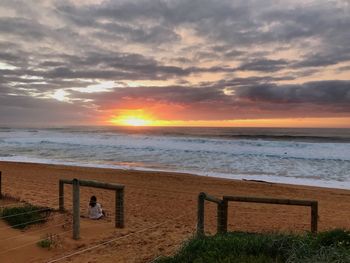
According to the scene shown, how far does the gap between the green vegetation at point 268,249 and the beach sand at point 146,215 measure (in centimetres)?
132

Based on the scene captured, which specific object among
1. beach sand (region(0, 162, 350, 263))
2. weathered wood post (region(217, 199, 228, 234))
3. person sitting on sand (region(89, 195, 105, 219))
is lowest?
beach sand (region(0, 162, 350, 263))

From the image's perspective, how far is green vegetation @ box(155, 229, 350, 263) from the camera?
433 cm

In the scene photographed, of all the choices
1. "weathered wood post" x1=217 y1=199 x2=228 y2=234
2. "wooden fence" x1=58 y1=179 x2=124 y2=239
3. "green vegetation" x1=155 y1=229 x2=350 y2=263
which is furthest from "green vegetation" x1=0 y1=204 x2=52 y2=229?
"weathered wood post" x1=217 y1=199 x2=228 y2=234

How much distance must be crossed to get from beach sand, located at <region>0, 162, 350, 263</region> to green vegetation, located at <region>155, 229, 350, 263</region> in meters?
1.32

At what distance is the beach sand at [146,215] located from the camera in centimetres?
644

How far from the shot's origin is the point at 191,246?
204 inches

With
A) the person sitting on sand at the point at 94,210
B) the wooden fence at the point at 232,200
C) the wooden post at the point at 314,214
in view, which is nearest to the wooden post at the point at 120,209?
the person sitting on sand at the point at 94,210

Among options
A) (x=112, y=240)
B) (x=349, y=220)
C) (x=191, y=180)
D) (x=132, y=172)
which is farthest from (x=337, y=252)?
(x=132, y=172)

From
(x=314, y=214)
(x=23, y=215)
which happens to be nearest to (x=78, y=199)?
(x=23, y=215)

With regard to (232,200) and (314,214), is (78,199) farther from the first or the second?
(314,214)

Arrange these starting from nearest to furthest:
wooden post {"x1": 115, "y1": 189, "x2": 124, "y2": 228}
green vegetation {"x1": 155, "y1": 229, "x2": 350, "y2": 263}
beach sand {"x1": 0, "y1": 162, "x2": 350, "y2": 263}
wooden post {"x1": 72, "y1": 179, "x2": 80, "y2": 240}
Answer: green vegetation {"x1": 155, "y1": 229, "x2": 350, "y2": 263}, beach sand {"x1": 0, "y1": 162, "x2": 350, "y2": 263}, wooden post {"x1": 72, "y1": 179, "x2": 80, "y2": 240}, wooden post {"x1": 115, "y1": 189, "x2": 124, "y2": 228}

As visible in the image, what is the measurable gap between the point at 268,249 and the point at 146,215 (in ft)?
18.3

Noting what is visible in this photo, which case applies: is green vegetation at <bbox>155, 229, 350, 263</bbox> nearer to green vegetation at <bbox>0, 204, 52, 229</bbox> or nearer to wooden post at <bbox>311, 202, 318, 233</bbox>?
wooden post at <bbox>311, 202, 318, 233</bbox>

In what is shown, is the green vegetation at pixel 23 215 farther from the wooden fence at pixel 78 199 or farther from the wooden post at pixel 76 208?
the wooden post at pixel 76 208
